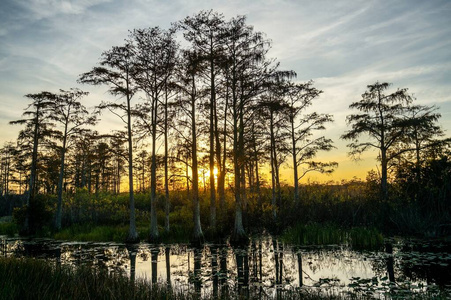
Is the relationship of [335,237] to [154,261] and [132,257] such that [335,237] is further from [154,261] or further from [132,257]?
[132,257]

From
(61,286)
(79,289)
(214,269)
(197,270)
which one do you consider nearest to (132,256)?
(197,270)

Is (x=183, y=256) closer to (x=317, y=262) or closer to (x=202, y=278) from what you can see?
(x=202, y=278)

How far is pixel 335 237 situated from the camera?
15562 mm

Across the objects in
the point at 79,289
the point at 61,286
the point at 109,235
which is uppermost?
the point at 61,286

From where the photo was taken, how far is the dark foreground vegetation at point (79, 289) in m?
6.10

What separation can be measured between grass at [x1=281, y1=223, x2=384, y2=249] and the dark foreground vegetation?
23.7 ft

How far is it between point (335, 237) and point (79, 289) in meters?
12.2

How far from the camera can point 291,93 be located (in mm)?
26984

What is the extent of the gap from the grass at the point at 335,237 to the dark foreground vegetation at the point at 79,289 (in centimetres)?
723

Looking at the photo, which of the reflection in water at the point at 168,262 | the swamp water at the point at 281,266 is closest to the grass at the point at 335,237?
the swamp water at the point at 281,266

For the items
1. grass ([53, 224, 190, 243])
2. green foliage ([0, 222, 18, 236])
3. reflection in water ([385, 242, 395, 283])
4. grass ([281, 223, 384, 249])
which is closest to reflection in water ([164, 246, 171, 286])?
grass ([53, 224, 190, 243])

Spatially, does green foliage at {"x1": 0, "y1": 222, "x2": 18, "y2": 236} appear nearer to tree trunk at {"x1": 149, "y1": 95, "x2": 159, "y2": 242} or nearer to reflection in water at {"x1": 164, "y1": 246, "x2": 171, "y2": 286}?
tree trunk at {"x1": 149, "y1": 95, "x2": 159, "y2": 242}

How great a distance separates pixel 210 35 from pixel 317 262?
554 inches

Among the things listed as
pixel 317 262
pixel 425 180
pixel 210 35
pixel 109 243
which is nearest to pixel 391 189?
pixel 425 180
